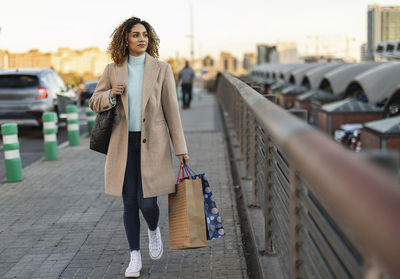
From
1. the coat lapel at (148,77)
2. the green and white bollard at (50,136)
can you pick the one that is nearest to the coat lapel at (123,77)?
the coat lapel at (148,77)

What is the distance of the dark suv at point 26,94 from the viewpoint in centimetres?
1430

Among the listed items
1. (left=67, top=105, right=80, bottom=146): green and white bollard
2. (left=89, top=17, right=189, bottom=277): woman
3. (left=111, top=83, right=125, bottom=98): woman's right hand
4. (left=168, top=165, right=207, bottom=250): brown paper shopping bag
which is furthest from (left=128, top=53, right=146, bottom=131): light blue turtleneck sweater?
(left=67, top=105, right=80, bottom=146): green and white bollard

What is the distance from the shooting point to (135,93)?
4.05 m

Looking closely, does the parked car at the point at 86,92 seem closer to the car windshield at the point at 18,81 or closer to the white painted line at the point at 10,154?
the car windshield at the point at 18,81

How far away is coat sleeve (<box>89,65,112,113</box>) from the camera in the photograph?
13.1 ft

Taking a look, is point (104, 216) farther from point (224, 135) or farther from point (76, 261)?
point (224, 135)

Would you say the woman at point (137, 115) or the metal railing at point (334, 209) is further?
the woman at point (137, 115)

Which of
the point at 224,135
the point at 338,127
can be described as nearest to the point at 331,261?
the point at 224,135

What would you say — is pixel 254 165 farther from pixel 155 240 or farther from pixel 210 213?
pixel 210 213

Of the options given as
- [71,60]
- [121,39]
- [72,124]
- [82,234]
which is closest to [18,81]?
[72,124]

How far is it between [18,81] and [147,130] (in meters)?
11.4

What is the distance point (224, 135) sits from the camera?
13922mm

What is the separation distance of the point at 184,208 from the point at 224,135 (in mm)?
10043

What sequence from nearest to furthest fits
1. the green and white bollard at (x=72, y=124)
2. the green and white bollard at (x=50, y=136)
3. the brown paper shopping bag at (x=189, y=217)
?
the brown paper shopping bag at (x=189, y=217), the green and white bollard at (x=50, y=136), the green and white bollard at (x=72, y=124)
